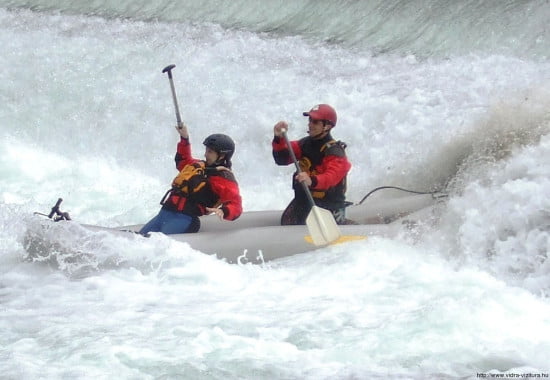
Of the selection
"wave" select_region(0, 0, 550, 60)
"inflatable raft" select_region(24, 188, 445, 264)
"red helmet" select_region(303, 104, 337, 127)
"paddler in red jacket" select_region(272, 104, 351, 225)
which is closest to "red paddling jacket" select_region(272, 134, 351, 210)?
"paddler in red jacket" select_region(272, 104, 351, 225)

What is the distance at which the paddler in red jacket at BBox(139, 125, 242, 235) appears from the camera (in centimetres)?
546

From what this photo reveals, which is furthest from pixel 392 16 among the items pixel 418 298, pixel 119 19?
pixel 418 298

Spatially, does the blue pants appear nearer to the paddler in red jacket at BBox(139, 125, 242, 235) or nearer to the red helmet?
the paddler in red jacket at BBox(139, 125, 242, 235)

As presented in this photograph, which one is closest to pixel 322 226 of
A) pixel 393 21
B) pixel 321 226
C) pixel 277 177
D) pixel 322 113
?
pixel 321 226

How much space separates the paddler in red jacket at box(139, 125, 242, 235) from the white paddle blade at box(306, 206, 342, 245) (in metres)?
0.46

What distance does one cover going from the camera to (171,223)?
5633mm

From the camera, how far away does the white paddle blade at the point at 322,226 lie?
531 centimetres

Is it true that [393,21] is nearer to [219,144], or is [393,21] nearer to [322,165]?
[322,165]

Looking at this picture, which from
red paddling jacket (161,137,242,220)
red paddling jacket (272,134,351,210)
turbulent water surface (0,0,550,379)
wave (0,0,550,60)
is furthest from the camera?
wave (0,0,550,60)

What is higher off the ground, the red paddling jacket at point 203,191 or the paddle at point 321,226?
the red paddling jacket at point 203,191

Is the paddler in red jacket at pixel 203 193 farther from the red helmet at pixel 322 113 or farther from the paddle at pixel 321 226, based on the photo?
the red helmet at pixel 322 113

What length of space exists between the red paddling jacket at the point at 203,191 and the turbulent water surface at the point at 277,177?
395mm

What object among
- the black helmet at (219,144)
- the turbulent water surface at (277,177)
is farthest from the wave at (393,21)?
the black helmet at (219,144)

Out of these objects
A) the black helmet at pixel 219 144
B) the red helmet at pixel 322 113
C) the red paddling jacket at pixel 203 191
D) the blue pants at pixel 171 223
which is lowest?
the blue pants at pixel 171 223
